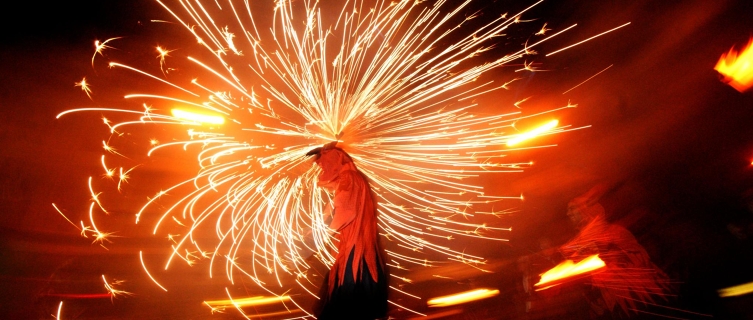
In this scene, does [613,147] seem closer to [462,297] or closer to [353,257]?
[462,297]

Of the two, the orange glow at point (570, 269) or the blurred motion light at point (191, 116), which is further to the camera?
the blurred motion light at point (191, 116)

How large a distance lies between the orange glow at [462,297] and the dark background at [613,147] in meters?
0.09

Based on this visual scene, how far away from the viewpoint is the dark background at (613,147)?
2.92m

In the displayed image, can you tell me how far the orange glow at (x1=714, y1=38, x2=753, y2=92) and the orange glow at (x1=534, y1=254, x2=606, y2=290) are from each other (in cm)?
175

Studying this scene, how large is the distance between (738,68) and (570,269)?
2.02m

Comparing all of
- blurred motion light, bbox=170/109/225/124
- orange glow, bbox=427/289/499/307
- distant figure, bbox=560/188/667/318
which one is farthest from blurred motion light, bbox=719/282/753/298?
blurred motion light, bbox=170/109/225/124

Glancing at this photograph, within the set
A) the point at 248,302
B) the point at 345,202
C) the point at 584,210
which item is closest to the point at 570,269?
the point at 584,210

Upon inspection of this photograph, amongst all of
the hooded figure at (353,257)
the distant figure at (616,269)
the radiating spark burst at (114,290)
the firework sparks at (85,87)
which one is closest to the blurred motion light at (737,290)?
the distant figure at (616,269)

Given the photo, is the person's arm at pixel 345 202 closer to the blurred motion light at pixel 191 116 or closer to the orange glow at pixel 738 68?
the blurred motion light at pixel 191 116

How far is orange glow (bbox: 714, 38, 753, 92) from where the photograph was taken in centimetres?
280

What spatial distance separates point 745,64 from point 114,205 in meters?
5.48

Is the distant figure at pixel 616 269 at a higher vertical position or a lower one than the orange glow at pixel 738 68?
lower

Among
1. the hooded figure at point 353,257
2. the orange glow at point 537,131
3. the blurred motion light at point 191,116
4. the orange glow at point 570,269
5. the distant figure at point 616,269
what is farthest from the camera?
the orange glow at point 537,131

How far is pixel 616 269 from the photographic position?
2822 mm
